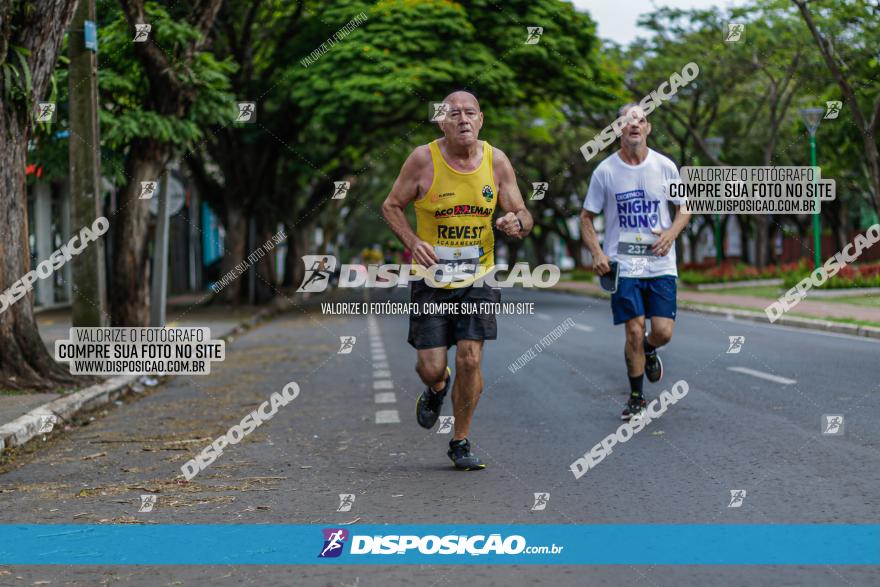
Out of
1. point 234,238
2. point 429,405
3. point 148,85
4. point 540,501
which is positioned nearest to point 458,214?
point 429,405

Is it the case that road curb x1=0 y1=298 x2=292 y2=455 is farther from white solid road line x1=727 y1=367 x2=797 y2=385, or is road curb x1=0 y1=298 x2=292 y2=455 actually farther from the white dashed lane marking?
white solid road line x1=727 y1=367 x2=797 y2=385

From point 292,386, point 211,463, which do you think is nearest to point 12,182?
point 292,386

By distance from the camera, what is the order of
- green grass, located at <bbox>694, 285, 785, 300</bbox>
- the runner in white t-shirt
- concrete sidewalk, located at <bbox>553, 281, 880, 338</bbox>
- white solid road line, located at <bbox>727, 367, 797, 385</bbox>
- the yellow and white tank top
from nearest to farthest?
the yellow and white tank top < the runner in white t-shirt < white solid road line, located at <bbox>727, 367, 797, 385</bbox> < concrete sidewalk, located at <bbox>553, 281, 880, 338</bbox> < green grass, located at <bbox>694, 285, 785, 300</bbox>

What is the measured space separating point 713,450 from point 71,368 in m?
7.11

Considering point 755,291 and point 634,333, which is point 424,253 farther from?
point 755,291

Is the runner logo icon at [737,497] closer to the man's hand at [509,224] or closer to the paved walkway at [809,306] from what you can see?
the man's hand at [509,224]

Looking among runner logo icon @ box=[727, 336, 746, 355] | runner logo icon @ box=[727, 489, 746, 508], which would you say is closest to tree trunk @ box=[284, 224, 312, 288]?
runner logo icon @ box=[727, 336, 746, 355]

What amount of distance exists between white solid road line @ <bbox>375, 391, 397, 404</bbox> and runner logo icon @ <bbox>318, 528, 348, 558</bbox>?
4942 millimetres

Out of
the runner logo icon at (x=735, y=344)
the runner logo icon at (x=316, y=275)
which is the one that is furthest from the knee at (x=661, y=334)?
the runner logo icon at (x=316, y=275)

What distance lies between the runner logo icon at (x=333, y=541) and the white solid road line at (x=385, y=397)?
195 inches

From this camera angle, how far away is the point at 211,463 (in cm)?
720

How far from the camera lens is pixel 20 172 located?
1073cm

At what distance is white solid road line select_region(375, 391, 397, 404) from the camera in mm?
10237

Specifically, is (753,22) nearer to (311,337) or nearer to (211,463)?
(311,337)
